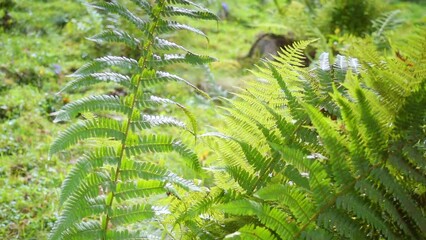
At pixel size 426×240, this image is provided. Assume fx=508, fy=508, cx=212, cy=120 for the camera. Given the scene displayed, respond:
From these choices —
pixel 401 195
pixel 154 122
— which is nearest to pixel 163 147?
pixel 154 122

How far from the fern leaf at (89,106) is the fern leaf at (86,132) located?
4 cm

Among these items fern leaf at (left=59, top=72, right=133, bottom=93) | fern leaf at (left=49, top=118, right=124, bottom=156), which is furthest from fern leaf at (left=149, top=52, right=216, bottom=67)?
fern leaf at (left=49, top=118, right=124, bottom=156)

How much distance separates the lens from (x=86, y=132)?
1.42 meters

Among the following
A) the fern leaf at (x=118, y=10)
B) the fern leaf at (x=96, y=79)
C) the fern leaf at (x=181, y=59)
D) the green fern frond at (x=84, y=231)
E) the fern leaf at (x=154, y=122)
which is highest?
the fern leaf at (x=118, y=10)

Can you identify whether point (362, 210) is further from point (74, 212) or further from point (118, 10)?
point (118, 10)

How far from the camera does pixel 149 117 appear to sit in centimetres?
151

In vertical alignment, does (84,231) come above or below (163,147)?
below

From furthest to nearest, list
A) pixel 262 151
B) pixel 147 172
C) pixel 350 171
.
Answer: pixel 262 151 < pixel 147 172 < pixel 350 171

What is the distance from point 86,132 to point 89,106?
0.07 m

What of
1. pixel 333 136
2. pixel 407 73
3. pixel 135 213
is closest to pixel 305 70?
pixel 407 73

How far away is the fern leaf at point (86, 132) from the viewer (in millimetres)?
1370

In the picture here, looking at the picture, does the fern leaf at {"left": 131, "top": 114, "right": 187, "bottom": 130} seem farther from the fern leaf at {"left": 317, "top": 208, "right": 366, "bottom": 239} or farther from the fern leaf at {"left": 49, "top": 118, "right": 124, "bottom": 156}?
the fern leaf at {"left": 317, "top": 208, "right": 366, "bottom": 239}

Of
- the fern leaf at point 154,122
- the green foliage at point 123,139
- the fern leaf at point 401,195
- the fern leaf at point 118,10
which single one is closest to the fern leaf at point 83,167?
the green foliage at point 123,139

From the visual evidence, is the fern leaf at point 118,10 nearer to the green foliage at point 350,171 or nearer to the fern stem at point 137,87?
the fern stem at point 137,87
